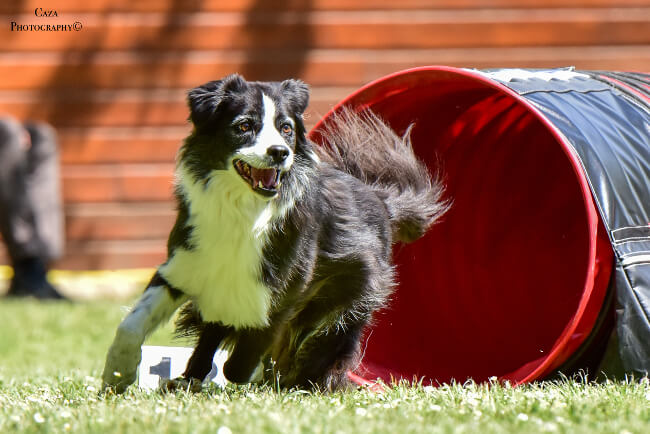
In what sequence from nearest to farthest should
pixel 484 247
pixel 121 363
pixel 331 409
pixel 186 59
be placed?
1. pixel 331 409
2. pixel 121 363
3. pixel 484 247
4. pixel 186 59

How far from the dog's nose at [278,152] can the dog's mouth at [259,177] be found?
8cm

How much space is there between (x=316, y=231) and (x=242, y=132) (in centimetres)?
58

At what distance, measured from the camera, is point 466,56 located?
9.51 meters

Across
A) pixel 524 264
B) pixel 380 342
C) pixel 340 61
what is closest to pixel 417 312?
pixel 380 342

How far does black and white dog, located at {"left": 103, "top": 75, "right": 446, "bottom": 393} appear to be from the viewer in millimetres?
4035

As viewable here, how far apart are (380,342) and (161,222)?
14.5 ft

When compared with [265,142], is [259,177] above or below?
below

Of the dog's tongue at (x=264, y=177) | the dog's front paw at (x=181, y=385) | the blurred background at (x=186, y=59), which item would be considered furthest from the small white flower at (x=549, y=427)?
the blurred background at (x=186, y=59)

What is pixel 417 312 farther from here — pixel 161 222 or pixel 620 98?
pixel 161 222

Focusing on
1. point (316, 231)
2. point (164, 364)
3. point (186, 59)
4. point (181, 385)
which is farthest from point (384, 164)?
point (186, 59)

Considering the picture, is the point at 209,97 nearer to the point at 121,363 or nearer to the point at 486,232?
the point at 121,363

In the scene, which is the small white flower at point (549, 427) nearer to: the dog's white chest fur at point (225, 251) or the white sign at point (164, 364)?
the dog's white chest fur at point (225, 251)

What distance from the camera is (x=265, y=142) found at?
3.94 m

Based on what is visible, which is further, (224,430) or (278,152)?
(278,152)
